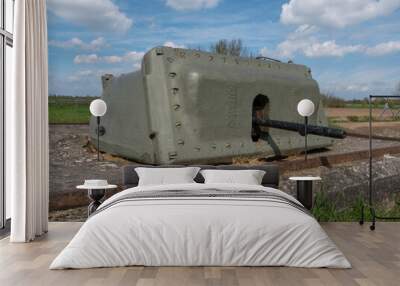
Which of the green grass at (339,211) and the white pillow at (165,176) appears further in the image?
the green grass at (339,211)

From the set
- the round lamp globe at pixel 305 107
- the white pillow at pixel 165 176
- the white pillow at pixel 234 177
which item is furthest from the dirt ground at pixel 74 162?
the white pillow at pixel 165 176

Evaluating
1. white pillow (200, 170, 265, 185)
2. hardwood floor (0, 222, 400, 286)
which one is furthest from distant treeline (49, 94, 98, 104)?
hardwood floor (0, 222, 400, 286)

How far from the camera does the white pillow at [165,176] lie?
15.6ft

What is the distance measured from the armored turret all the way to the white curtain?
98 centimetres

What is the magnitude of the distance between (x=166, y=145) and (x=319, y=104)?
1.90 meters

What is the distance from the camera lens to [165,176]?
4766mm

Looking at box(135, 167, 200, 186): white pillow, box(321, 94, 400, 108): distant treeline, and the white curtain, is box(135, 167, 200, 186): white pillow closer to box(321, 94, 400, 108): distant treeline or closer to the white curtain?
the white curtain

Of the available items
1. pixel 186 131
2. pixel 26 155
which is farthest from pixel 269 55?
pixel 26 155

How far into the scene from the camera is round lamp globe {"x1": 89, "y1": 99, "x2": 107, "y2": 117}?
17.7ft

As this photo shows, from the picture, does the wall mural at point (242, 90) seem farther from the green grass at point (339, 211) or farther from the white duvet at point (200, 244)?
the white duvet at point (200, 244)

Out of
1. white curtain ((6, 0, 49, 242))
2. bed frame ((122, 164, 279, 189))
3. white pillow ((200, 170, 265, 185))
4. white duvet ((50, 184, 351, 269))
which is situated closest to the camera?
white duvet ((50, 184, 351, 269))

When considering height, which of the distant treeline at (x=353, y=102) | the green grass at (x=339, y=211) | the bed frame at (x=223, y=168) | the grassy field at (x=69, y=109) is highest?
the distant treeline at (x=353, y=102)

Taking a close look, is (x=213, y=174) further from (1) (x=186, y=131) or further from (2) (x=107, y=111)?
(2) (x=107, y=111)

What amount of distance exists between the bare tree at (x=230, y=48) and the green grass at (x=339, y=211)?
68.6 inches
